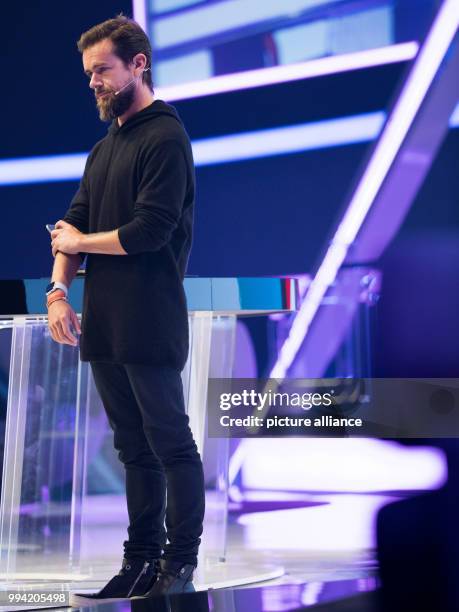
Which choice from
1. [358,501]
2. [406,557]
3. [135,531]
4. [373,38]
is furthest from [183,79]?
[135,531]

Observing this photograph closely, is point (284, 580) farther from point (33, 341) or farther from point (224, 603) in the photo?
point (33, 341)

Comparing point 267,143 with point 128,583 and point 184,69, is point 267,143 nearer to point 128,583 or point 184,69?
point 184,69

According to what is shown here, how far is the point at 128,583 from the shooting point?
1.52m

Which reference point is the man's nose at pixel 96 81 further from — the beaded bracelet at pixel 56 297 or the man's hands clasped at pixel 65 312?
the beaded bracelet at pixel 56 297

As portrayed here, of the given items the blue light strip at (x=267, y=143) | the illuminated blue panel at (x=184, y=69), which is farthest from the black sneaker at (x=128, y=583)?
the illuminated blue panel at (x=184, y=69)

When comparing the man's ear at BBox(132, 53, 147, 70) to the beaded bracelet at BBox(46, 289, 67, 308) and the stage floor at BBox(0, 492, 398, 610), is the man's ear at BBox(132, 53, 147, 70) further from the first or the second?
the stage floor at BBox(0, 492, 398, 610)

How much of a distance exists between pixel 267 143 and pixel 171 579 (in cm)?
215

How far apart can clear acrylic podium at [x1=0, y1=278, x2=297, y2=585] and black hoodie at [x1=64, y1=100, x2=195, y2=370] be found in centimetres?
20

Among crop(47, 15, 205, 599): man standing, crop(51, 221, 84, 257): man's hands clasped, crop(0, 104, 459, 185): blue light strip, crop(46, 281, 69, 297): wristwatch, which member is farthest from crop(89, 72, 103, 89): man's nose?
crop(0, 104, 459, 185): blue light strip

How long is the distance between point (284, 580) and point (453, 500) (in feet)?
4.59

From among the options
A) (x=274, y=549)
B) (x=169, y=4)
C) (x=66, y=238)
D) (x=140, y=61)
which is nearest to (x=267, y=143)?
(x=169, y=4)

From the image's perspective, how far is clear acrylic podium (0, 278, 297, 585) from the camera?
1759mm

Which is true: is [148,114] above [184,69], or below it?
below

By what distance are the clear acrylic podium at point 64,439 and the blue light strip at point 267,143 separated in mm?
1613
